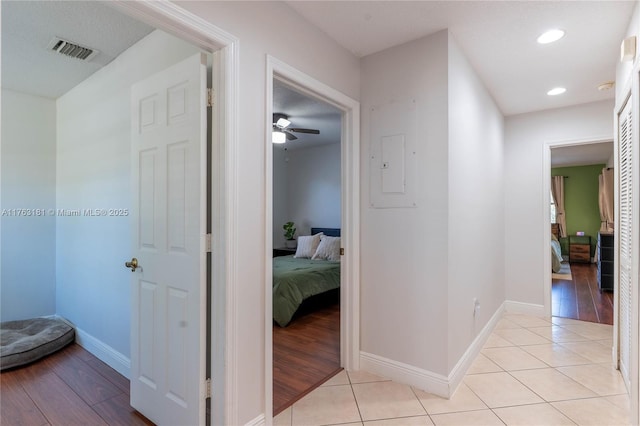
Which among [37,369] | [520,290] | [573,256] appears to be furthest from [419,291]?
[573,256]

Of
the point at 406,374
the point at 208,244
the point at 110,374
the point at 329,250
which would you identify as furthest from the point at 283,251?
the point at 208,244

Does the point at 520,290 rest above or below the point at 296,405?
above

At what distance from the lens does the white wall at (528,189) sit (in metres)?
3.71

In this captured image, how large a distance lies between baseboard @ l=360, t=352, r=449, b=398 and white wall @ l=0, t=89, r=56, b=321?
3.48 metres

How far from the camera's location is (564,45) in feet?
7.80

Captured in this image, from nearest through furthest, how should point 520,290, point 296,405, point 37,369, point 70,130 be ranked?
1. point 296,405
2. point 37,369
3. point 70,130
4. point 520,290

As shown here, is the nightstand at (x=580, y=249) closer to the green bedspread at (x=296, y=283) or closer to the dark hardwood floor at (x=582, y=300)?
the dark hardwood floor at (x=582, y=300)

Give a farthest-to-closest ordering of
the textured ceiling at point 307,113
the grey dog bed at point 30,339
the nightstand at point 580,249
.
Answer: the nightstand at point 580,249, the textured ceiling at point 307,113, the grey dog bed at point 30,339

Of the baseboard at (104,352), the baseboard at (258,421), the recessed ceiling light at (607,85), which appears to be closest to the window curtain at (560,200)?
the recessed ceiling light at (607,85)

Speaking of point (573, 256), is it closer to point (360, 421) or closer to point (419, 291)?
point (419, 291)

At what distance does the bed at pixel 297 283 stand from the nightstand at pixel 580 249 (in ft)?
21.8

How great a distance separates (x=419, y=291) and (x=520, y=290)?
8.28 feet

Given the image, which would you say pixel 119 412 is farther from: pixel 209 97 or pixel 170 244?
pixel 209 97

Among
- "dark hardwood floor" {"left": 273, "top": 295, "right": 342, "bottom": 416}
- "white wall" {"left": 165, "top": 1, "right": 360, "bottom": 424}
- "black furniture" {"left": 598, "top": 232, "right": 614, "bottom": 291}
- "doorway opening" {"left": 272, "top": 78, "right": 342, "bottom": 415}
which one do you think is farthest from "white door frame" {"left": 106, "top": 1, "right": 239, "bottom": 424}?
"black furniture" {"left": 598, "top": 232, "right": 614, "bottom": 291}
